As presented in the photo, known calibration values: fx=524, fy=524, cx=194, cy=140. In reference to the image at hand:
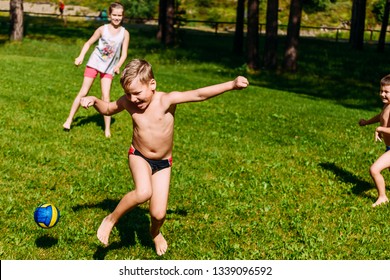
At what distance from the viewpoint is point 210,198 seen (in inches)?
297

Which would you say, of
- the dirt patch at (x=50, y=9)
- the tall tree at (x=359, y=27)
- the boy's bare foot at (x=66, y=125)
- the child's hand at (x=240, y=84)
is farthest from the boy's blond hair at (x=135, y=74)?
the dirt patch at (x=50, y=9)

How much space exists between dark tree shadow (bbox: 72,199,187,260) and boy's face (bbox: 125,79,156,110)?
1581mm

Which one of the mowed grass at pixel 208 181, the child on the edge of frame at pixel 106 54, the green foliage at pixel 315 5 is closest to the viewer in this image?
the mowed grass at pixel 208 181

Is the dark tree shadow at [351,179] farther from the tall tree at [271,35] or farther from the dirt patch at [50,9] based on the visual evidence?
the dirt patch at [50,9]

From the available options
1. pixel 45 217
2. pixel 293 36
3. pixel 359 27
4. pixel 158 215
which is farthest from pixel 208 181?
pixel 359 27

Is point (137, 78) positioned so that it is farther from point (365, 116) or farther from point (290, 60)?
point (290, 60)

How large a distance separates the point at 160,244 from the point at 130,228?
2.26 ft

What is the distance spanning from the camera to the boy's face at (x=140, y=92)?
529 centimetres

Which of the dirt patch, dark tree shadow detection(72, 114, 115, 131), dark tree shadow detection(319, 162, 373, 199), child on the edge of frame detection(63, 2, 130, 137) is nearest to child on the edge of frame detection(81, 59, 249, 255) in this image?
dark tree shadow detection(319, 162, 373, 199)

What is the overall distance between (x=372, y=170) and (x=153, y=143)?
3766mm

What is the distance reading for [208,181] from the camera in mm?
8305

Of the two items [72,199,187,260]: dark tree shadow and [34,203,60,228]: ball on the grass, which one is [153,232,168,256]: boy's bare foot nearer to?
[72,199,187,260]: dark tree shadow

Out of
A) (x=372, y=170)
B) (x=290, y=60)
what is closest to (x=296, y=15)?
(x=290, y=60)

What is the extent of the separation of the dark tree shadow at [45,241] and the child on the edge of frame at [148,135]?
0.62m
